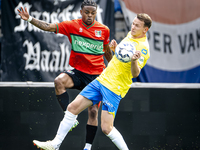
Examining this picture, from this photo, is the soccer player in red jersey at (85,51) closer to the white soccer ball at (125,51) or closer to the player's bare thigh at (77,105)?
the player's bare thigh at (77,105)

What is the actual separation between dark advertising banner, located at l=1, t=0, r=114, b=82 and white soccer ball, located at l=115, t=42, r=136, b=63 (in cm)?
305

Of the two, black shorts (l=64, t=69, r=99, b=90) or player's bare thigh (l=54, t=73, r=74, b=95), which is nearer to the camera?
player's bare thigh (l=54, t=73, r=74, b=95)

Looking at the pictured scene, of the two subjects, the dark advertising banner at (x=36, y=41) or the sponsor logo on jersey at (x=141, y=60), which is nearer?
the sponsor logo on jersey at (x=141, y=60)

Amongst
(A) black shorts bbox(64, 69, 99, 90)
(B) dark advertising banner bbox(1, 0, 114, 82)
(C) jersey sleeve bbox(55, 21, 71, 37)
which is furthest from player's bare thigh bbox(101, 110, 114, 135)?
(B) dark advertising banner bbox(1, 0, 114, 82)

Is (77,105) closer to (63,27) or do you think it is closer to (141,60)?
(141,60)

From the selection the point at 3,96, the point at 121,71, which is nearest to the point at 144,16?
the point at 121,71

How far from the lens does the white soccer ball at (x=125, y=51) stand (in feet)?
10.4

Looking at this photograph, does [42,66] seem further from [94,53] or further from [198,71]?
[198,71]

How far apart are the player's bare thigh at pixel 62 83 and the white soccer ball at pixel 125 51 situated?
91 cm

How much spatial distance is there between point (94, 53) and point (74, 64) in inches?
12.7

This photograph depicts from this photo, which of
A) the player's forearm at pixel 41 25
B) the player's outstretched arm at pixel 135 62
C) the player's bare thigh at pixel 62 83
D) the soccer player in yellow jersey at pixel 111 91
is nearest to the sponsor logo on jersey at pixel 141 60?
the soccer player in yellow jersey at pixel 111 91

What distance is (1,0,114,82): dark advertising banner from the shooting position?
19.6 feet

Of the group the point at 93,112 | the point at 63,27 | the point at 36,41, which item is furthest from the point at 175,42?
the point at 63,27

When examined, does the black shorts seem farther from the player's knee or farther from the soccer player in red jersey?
the player's knee
